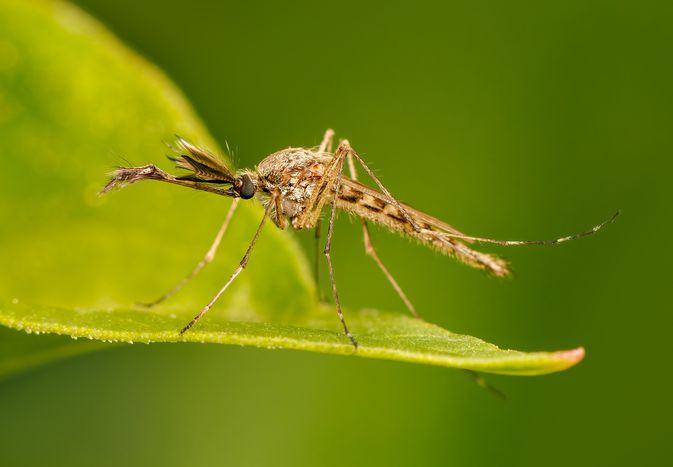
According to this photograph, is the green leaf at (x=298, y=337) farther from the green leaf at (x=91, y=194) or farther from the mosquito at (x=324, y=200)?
the mosquito at (x=324, y=200)

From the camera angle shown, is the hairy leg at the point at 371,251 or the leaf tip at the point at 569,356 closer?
the leaf tip at the point at 569,356

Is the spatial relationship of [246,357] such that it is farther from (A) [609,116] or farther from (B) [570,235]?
(A) [609,116]

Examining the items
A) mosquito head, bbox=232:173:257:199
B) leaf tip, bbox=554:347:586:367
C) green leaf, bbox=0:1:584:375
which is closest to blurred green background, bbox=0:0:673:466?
mosquito head, bbox=232:173:257:199

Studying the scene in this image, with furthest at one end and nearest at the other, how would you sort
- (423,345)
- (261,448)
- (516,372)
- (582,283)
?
1. (261,448)
2. (582,283)
3. (423,345)
4. (516,372)

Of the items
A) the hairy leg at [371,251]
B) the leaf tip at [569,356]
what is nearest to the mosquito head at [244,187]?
the hairy leg at [371,251]

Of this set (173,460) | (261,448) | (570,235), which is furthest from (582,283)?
(173,460)

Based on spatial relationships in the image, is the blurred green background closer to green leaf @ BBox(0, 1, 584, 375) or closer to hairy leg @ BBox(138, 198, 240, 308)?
hairy leg @ BBox(138, 198, 240, 308)

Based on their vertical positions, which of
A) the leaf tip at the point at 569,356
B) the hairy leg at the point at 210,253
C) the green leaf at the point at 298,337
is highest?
the hairy leg at the point at 210,253
